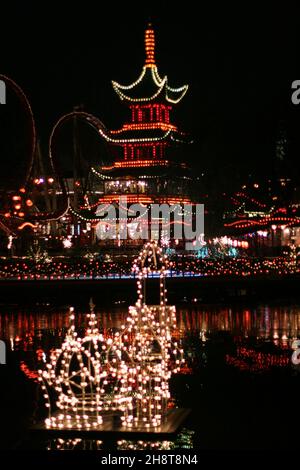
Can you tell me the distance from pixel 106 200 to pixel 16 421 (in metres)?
43.8

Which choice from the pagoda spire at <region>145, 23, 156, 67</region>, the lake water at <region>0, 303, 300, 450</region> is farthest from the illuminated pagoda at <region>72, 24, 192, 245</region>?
the lake water at <region>0, 303, 300, 450</region>

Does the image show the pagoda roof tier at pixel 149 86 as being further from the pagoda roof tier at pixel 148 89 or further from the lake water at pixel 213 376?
the lake water at pixel 213 376

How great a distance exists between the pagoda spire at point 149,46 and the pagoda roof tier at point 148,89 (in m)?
0.40

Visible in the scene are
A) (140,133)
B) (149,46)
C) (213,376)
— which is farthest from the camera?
(149,46)

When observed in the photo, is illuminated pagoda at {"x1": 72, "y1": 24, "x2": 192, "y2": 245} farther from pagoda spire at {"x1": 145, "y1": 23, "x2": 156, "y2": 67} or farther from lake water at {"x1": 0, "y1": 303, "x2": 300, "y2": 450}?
lake water at {"x1": 0, "y1": 303, "x2": 300, "y2": 450}

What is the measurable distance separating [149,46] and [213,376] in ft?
159

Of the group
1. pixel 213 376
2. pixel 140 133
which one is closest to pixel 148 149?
pixel 140 133

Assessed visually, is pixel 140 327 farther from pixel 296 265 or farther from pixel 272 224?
pixel 272 224

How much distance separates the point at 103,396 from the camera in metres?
13.6

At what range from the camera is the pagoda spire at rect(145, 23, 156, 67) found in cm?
6212

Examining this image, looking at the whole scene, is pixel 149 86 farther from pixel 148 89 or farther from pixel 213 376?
pixel 213 376

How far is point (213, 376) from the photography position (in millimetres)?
16578

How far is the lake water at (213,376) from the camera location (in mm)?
12164
